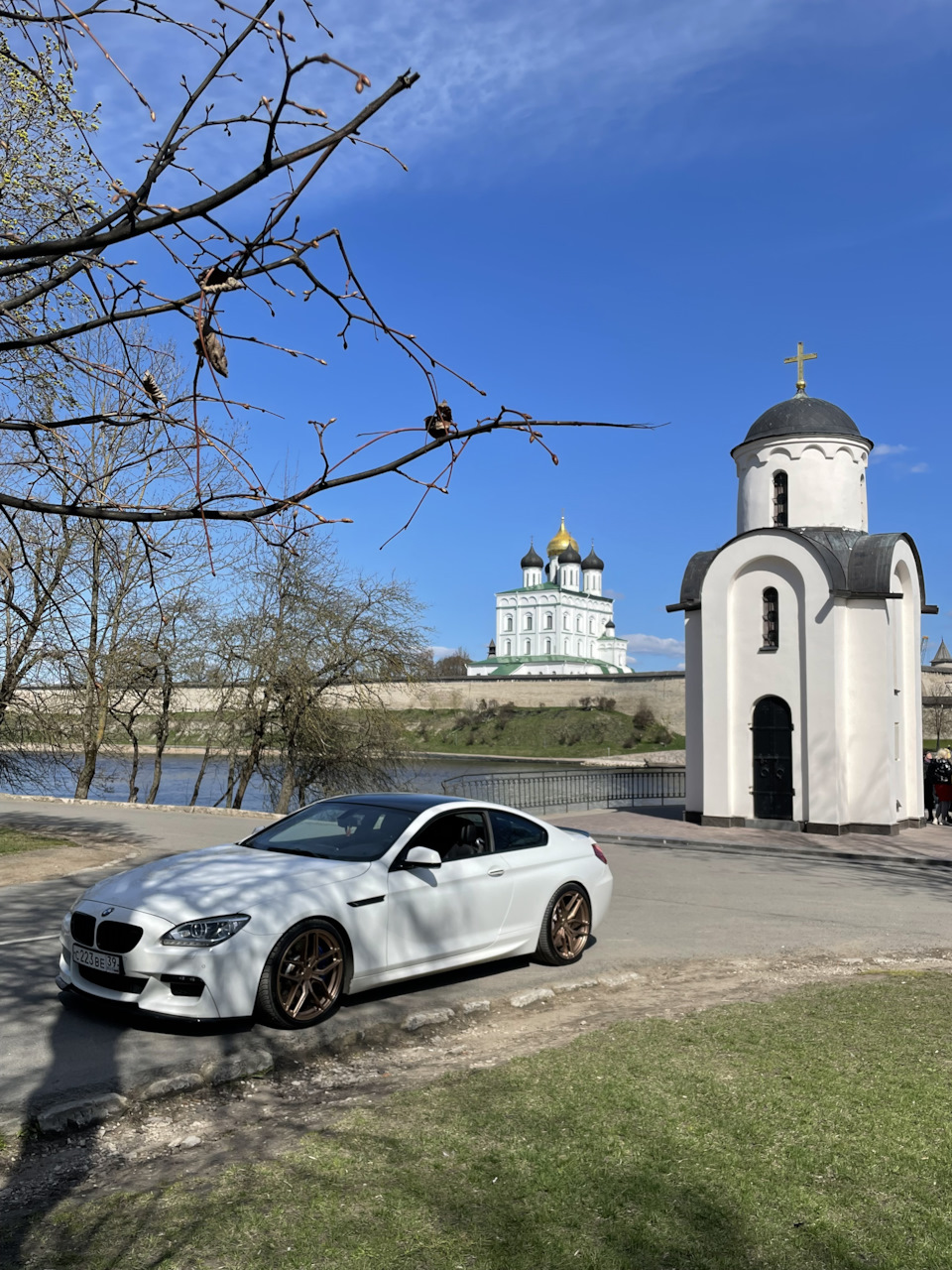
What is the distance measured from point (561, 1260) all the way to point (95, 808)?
71.6 feet

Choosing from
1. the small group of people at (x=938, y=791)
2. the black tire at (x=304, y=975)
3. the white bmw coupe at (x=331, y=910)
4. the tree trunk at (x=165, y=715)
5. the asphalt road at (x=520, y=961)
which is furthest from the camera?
the tree trunk at (x=165, y=715)

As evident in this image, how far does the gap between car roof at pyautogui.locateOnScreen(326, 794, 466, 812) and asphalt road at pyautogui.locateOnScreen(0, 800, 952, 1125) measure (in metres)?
1.37

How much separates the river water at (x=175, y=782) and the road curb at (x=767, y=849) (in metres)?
9.27

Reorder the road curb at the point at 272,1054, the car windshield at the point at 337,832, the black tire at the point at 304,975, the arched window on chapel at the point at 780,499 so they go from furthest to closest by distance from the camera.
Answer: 1. the arched window on chapel at the point at 780,499
2. the car windshield at the point at 337,832
3. the black tire at the point at 304,975
4. the road curb at the point at 272,1054

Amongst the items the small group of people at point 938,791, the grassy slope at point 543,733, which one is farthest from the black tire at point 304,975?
the grassy slope at point 543,733

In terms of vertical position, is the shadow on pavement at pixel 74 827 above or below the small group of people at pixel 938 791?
below

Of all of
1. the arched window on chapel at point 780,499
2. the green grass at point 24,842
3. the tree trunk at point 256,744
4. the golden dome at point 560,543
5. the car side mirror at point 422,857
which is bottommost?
the green grass at point 24,842

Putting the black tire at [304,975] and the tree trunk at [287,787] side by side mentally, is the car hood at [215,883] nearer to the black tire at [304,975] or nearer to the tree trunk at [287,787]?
the black tire at [304,975]

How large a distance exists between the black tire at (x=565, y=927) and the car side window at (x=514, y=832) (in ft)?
1.55

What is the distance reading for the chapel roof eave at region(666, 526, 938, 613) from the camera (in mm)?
22219

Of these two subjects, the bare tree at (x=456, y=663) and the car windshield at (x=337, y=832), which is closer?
the car windshield at (x=337, y=832)

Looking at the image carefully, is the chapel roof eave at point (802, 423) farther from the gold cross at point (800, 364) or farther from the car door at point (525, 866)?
the car door at point (525, 866)

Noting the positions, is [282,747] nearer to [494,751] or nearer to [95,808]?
[95,808]

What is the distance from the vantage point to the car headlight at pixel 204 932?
6.50 meters
